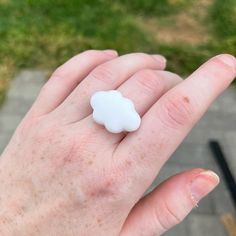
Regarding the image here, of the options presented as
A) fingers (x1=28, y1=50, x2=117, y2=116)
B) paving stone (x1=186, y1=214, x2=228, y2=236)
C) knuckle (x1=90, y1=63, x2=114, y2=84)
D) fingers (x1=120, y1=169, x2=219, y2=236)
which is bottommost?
paving stone (x1=186, y1=214, x2=228, y2=236)

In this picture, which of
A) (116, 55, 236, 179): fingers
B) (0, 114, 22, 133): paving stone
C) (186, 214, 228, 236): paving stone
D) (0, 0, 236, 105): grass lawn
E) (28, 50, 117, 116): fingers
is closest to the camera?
(116, 55, 236, 179): fingers

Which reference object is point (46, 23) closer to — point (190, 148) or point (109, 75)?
point (190, 148)

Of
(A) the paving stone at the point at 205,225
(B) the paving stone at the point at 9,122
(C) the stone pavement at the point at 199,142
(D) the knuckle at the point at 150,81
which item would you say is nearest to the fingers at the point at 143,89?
(D) the knuckle at the point at 150,81

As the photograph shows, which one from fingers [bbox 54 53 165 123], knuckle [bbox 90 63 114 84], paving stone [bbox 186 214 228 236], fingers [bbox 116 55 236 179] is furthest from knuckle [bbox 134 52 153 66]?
paving stone [bbox 186 214 228 236]

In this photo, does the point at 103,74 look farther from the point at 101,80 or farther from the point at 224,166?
the point at 224,166

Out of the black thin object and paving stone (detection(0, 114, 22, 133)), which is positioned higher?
the black thin object

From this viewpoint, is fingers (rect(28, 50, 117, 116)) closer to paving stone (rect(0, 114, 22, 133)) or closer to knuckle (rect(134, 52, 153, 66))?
knuckle (rect(134, 52, 153, 66))

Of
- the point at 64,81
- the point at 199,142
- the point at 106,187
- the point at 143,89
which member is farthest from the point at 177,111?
the point at 199,142
